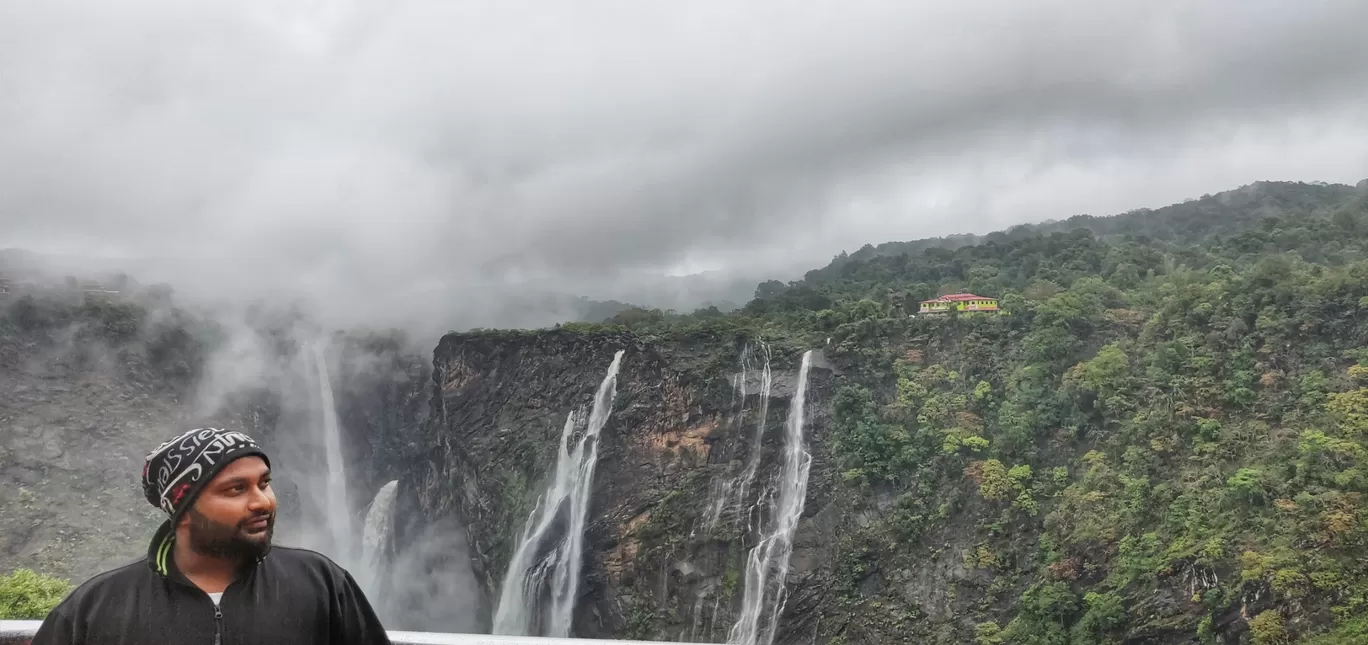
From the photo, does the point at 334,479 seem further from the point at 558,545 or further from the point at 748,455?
the point at 748,455

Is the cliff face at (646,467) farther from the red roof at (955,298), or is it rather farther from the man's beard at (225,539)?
the man's beard at (225,539)

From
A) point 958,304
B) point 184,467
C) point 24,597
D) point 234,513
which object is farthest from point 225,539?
point 958,304

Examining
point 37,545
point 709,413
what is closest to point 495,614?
point 709,413

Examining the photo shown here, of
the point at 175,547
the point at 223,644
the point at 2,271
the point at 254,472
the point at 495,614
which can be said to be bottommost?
the point at 495,614

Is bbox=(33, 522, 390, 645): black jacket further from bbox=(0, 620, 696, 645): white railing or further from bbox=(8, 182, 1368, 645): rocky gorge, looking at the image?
bbox=(8, 182, 1368, 645): rocky gorge

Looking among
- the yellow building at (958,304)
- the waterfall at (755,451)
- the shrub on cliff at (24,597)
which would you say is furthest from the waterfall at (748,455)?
the shrub on cliff at (24,597)

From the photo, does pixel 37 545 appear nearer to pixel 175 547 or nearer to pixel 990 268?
pixel 175 547
